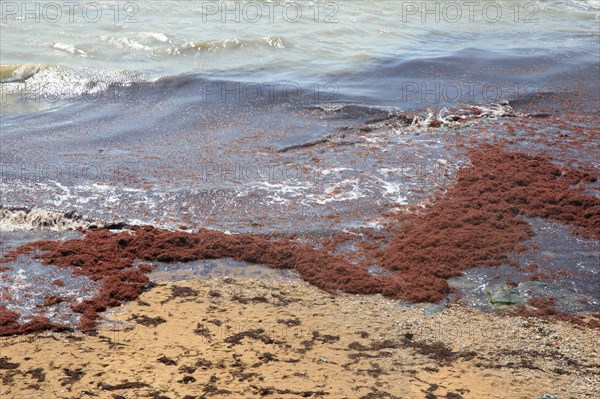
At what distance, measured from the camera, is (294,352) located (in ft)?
24.0

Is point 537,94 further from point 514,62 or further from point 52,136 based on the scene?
point 52,136

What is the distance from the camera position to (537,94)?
15.7 meters

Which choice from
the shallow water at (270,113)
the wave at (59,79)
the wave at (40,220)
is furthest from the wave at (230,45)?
the wave at (40,220)

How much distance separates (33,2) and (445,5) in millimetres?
13113

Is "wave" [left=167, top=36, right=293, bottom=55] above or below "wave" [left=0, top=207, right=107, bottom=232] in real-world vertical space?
above

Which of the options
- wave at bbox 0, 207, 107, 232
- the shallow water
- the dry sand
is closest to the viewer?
the dry sand

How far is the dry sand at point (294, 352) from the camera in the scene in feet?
21.9

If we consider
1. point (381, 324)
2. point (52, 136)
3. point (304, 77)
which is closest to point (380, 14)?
point (304, 77)

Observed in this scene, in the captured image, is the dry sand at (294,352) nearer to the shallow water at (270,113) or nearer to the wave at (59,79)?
the shallow water at (270,113)

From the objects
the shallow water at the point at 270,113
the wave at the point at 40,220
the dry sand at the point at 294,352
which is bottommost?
the dry sand at the point at 294,352

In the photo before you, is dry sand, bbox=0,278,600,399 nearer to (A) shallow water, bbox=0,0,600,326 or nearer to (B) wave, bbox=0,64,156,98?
(A) shallow water, bbox=0,0,600,326

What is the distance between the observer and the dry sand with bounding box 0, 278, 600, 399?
6672mm

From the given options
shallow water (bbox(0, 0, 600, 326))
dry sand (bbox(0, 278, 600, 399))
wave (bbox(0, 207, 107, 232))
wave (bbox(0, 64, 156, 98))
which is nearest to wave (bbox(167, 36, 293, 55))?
shallow water (bbox(0, 0, 600, 326))

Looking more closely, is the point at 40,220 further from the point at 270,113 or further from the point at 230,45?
the point at 230,45
